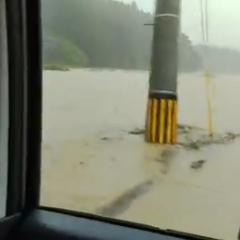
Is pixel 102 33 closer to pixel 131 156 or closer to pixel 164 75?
pixel 164 75

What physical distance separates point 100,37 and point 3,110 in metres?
0.35

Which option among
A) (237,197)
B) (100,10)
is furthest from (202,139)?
(100,10)

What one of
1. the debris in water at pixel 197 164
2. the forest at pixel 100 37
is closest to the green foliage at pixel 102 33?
the forest at pixel 100 37

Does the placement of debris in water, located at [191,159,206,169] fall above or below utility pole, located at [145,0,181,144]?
below

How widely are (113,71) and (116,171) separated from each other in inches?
11.3

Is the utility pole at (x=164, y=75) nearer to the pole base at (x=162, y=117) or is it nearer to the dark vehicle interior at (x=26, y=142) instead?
the pole base at (x=162, y=117)

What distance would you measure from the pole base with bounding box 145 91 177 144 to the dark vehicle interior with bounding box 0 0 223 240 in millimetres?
257

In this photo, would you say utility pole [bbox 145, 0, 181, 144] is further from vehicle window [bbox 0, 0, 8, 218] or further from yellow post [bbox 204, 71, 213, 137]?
vehicle window [bbox 0, 0, 8, 218]

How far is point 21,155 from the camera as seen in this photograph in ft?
7.29

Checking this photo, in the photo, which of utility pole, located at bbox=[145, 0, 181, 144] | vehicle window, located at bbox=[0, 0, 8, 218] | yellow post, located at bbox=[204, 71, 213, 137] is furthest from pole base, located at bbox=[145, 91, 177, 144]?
vehicle window, located at bbox=[0, 0, 8, 218]

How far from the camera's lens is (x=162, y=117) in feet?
7.05

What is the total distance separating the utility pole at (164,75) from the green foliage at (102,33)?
2cm

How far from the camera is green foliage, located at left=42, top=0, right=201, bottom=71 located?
2150 millimetres

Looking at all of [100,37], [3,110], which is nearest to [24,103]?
[3,110]
